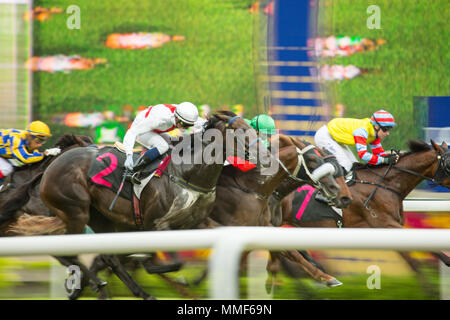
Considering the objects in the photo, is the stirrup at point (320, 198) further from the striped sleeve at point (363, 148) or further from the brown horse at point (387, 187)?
the striped sleeve at point (363, 148)

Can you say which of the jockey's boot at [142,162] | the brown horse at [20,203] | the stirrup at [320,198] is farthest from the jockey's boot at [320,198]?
the brown horse at [20,203]

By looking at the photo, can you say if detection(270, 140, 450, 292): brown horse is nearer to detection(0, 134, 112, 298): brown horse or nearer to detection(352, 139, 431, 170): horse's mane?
detection(352, 139, 431, 170): horse's mane

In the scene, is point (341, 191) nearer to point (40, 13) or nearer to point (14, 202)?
point (14, 202)

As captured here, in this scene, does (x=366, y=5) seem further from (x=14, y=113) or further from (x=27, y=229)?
(x=27, y=229)

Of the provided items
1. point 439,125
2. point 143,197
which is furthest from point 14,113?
point 439,125

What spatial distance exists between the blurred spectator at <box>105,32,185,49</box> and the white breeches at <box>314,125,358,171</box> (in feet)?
8.41

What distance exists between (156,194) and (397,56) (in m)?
4.17

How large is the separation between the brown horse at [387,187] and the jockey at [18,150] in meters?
2.06

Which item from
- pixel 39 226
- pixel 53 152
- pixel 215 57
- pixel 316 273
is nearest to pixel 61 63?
pixel 215 57

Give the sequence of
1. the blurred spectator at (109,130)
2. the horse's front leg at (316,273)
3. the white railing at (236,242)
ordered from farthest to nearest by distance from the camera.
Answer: the blurred spectator at (109,130) < the horse's front leg at (316,273) < the white railing at (236,242)

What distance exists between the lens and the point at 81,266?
1.99m

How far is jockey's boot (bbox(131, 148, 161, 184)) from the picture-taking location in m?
4.38

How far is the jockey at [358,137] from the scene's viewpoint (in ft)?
17.6

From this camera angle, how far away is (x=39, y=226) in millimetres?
4684
